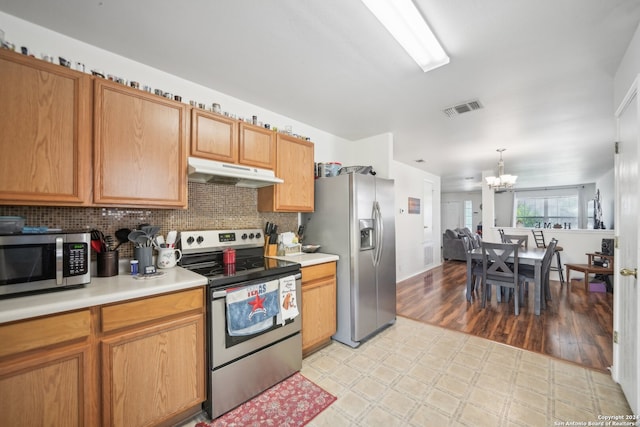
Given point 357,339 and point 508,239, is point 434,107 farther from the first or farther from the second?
point 508,239

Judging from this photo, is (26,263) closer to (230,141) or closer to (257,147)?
(230,141)

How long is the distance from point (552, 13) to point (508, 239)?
4474mm

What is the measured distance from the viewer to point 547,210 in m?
9.93

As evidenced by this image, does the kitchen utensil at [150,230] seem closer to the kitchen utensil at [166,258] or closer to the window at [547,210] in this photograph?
the kitchen utensil at [166,258]

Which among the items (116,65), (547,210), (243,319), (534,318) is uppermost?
(116,65)

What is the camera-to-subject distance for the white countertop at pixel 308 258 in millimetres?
2274

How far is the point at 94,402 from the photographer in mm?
1280

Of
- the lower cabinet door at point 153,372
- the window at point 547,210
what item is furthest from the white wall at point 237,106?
the window at point 547,210

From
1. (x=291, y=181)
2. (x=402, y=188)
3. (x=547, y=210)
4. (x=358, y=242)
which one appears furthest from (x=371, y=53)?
(x=547, y=210)

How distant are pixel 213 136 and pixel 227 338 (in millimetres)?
1511

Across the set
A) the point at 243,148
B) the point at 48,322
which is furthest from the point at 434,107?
the point at 48,322

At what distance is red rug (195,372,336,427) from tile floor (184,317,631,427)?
0.24 ft

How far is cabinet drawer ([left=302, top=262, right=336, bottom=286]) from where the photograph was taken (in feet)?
7.50

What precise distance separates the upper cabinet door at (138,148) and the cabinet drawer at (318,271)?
1.13 metres
